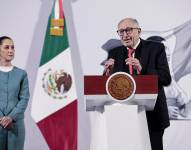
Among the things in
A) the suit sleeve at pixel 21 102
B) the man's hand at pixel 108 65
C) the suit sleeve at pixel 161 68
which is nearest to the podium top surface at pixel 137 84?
the man's hand at pixel 108 65

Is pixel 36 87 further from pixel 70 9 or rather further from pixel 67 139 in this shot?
pixel 70 9

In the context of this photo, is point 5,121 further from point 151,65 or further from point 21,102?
point 151,65

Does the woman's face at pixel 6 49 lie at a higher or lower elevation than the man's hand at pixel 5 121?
higher

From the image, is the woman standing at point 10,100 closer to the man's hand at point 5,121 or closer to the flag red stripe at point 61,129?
the man's hand at point 5,121

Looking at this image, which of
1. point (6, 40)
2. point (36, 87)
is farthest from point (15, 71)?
point (36, 87)

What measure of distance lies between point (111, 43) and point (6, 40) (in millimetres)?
1275

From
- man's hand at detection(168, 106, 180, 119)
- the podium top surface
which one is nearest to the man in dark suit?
the podium top surface

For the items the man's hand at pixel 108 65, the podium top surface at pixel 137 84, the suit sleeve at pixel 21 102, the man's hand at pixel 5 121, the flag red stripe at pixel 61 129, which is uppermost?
the man's hand at pixel 108 65

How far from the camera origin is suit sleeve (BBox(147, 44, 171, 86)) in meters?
2.50

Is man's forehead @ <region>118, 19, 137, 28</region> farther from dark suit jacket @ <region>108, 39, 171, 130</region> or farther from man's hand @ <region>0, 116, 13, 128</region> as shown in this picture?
man's hand @ <region>0, 116, 13, 128</region>

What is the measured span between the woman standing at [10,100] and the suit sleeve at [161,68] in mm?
1250

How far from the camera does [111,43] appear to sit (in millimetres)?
4059

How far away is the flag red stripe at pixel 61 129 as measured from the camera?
3803 mm

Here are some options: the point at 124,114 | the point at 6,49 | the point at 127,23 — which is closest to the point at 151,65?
the point at 127,23
